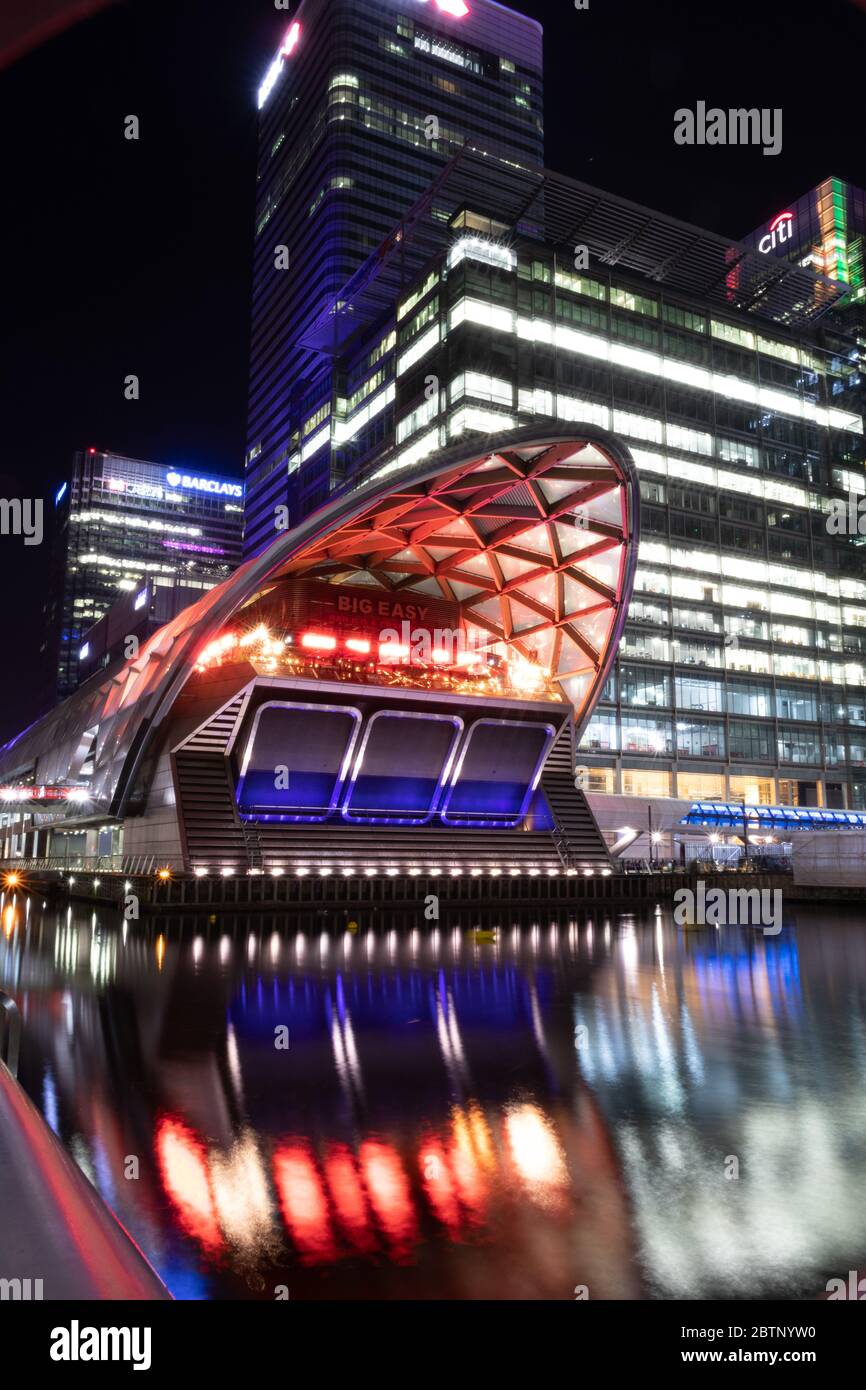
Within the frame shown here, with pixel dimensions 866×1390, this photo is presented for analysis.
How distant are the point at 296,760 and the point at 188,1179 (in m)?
40.4

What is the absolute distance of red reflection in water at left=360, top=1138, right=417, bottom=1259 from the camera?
251 inches

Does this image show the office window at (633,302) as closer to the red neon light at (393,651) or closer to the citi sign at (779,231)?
the red neon light at (393,651)

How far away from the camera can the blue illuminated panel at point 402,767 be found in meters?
49.2

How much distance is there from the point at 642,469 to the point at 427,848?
55.0m

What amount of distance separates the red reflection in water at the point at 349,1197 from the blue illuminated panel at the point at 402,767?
132 ft

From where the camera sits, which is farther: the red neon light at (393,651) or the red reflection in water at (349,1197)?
the red neon light at (393,651)

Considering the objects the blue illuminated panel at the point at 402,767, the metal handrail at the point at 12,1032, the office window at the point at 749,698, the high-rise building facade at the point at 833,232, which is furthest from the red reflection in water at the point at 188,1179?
the high-rise building facade at the point at 833,232

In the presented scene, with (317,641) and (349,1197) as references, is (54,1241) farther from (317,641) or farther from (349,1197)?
(317,641)

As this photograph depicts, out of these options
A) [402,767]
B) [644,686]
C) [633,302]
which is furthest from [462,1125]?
[633,302]

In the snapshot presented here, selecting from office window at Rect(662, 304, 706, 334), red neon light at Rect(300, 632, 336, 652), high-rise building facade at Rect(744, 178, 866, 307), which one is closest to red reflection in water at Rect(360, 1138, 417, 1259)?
red neon light at Rect(300, 632, 336, 652)

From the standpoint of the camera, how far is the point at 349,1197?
7.07m

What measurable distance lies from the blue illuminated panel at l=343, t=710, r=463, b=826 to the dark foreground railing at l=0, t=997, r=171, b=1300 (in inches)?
1683
